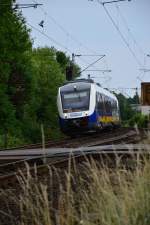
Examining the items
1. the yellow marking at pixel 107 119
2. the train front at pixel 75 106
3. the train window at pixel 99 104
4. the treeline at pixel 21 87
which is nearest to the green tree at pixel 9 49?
the treeline at pixel 21 87

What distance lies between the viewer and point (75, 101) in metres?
34.6

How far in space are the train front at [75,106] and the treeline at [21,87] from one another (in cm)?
347

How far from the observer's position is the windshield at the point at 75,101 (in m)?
34.5

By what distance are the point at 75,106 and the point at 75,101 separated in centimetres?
26

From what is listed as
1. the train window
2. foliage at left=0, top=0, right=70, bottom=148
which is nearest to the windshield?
the train window

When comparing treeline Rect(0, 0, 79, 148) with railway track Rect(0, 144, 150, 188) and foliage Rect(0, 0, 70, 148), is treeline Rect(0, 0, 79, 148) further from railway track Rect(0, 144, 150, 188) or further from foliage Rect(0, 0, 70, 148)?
railway track Rect(0, 144, 150, 188)

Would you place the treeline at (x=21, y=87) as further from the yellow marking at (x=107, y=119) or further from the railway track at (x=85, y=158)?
the railway track at (x=85, y=158)

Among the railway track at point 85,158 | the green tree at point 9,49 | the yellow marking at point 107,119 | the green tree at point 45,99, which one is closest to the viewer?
the railway track at point 85,158

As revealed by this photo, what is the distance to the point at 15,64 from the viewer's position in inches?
1902

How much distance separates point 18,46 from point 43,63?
2345 cm

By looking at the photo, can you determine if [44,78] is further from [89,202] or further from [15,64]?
[89,202]

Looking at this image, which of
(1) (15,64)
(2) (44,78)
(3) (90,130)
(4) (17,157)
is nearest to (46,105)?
(2) (44,78)

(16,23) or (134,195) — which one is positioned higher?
(16,23)

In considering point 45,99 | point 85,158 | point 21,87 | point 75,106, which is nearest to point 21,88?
point 21,87
